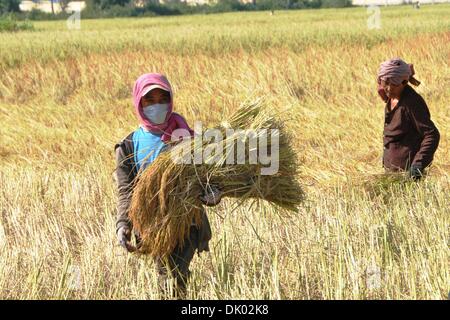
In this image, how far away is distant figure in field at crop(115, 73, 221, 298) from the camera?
3771 millimetres

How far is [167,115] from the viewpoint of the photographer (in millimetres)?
3791

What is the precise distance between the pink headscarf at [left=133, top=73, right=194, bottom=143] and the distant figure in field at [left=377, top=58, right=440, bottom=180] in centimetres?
190

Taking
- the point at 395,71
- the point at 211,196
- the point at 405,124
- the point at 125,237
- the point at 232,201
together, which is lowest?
the point at 125,237

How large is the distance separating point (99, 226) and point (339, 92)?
6805 mm

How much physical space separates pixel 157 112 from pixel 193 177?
0.33m

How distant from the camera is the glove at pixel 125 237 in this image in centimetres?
371

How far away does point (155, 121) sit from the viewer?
12.5 feet

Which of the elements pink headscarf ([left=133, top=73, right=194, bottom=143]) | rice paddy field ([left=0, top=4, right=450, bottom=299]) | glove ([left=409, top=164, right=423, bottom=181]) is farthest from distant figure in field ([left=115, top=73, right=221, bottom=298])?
glove ([left=409, top=164, right=423, bottom=181])

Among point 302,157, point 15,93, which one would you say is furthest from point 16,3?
point 302,157
